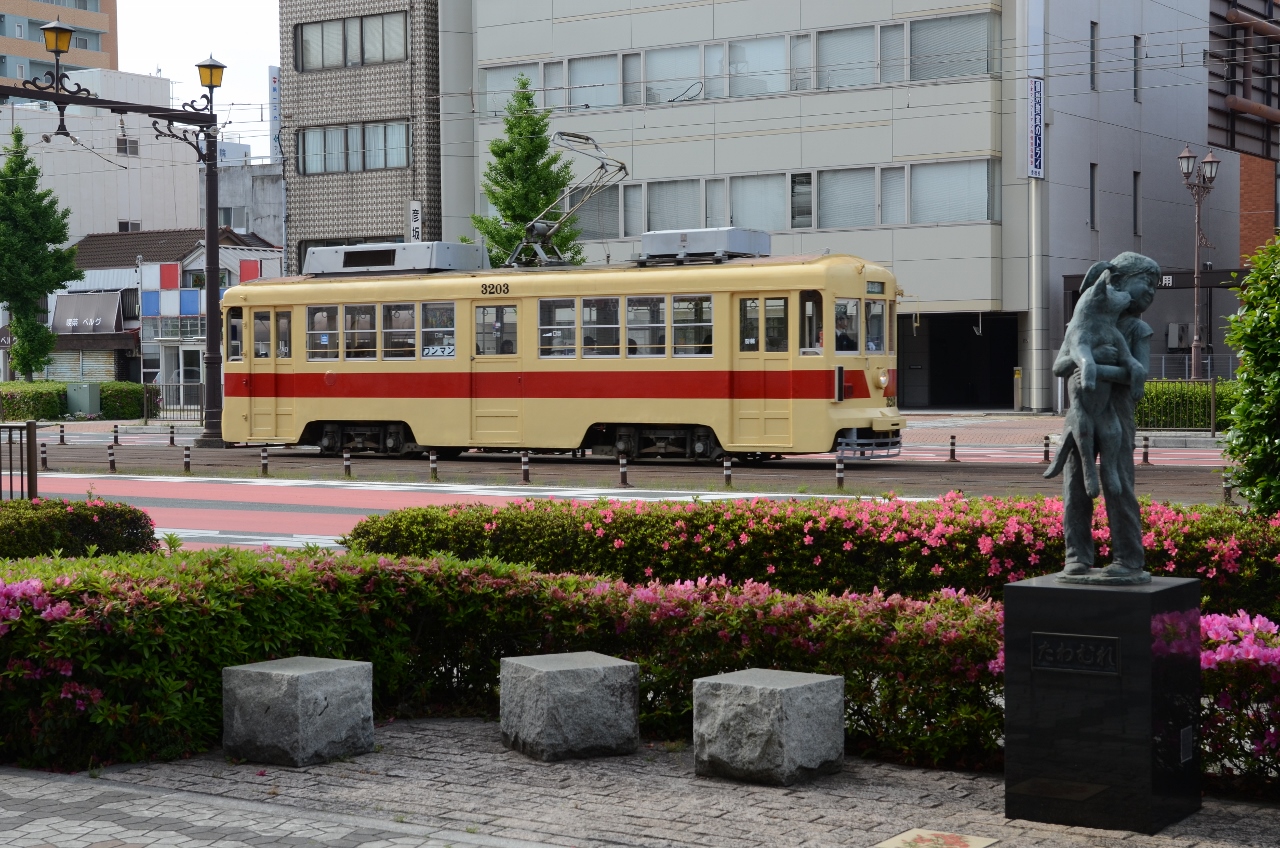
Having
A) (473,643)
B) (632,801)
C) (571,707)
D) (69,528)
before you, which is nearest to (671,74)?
(69,528)

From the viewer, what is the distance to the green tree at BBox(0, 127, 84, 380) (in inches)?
2069

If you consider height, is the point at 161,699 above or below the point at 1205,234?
below

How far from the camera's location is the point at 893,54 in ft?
148

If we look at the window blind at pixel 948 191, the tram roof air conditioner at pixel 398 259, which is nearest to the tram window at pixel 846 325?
A: the tram roof air conditioner at pixel 398 259

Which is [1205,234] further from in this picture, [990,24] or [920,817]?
[920,817]

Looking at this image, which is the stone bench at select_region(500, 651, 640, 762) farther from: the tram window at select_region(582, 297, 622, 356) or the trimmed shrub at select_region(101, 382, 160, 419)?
the trimmed shrub at select_region(101, 382, 160, 419)

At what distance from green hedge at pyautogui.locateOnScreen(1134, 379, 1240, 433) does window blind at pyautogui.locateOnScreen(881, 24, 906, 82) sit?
14.8 metres

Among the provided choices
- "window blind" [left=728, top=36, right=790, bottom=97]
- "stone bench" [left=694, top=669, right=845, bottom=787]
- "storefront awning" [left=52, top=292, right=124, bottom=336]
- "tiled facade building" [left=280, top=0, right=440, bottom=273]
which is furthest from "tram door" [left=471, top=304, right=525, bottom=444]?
"storefront awning" [left=52, top=292, right=124, bottom=336]

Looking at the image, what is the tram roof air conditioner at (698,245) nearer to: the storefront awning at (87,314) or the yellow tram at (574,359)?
the yellow tram at (574,359)

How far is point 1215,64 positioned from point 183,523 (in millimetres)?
45873

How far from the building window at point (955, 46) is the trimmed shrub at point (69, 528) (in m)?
35.4

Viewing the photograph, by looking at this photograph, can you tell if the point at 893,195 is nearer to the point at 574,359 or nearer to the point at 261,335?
the point at 574,359

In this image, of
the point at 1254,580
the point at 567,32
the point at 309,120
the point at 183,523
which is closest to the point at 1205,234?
the point at 567,32

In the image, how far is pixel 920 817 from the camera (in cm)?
626
